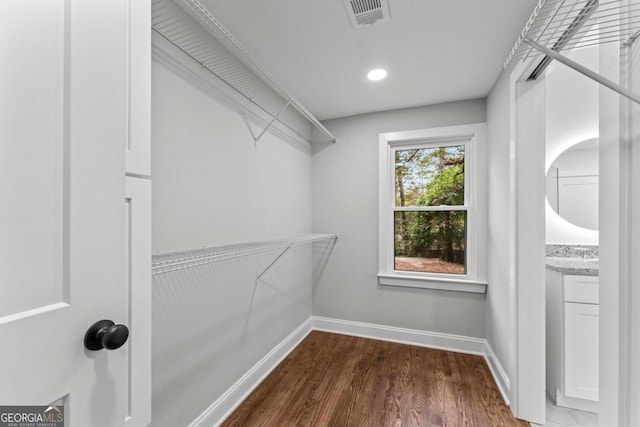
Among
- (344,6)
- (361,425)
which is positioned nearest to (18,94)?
(344,6)

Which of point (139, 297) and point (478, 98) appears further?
point (478, 98)

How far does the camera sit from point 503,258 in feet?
6.46

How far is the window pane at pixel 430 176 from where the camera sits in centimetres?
260

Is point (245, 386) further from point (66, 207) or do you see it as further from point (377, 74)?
point (377, 74)

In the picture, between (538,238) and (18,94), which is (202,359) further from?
(538,238)

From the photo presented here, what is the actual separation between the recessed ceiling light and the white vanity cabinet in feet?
5.93

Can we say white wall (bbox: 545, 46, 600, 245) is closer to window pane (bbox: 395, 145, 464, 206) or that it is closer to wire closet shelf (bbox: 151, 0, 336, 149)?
window pane (bbox: 395, 145, 464, 206)

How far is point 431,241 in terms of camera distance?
2.68 meters

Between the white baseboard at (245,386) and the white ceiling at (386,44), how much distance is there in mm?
2103

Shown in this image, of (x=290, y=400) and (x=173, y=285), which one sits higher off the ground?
(x=173, y=285)

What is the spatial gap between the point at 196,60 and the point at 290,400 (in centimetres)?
209

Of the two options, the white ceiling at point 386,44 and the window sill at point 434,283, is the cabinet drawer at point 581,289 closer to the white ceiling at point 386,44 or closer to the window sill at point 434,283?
the window sill at point 434,283

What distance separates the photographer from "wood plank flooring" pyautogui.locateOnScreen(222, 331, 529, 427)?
1.66 metres

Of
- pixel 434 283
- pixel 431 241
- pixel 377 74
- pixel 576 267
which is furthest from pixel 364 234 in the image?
pixel 576 267
